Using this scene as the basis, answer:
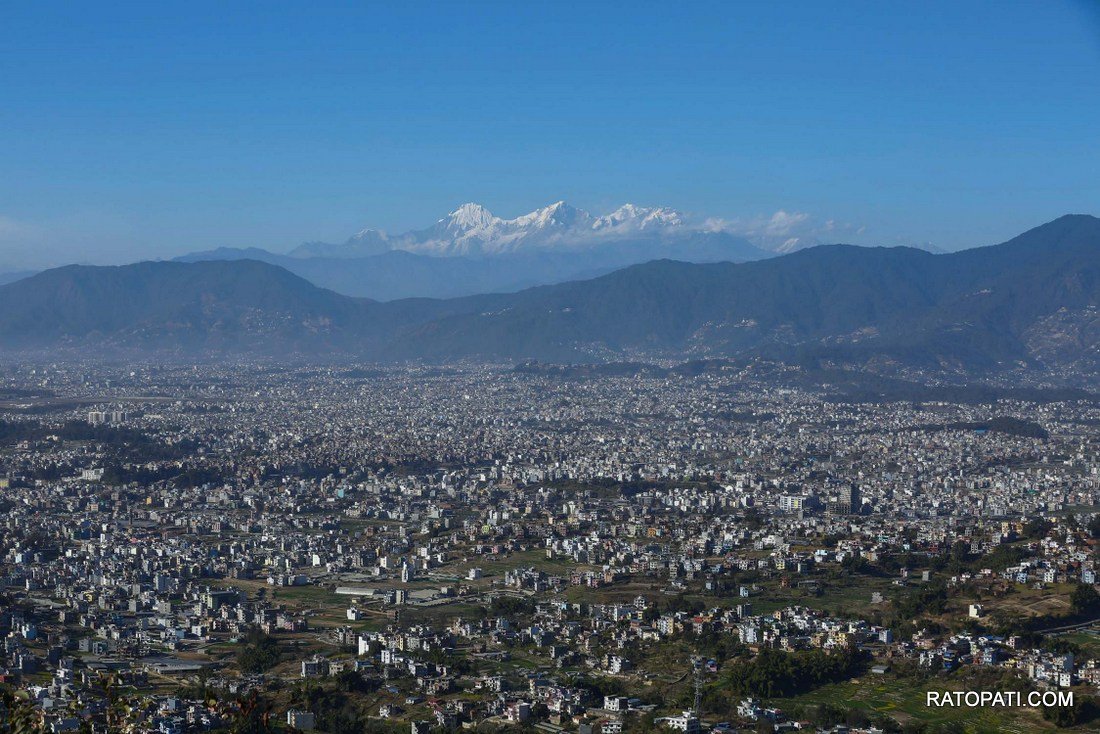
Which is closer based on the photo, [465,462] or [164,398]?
[465,462]

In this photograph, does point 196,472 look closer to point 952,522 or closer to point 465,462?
point 465,462

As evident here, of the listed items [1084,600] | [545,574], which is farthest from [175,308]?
[1084,600]

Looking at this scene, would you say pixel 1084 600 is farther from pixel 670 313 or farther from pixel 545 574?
pixel 670 313

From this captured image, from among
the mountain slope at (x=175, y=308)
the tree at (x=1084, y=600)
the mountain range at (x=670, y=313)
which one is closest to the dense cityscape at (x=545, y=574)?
the tree at (x=1084, y=600)

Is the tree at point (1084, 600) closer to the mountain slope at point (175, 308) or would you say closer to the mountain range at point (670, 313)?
the mountain range at point (670, 313)

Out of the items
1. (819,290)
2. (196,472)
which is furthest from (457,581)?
(819,290)

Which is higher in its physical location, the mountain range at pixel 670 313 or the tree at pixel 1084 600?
→ the mountain range at pixel 670 313
